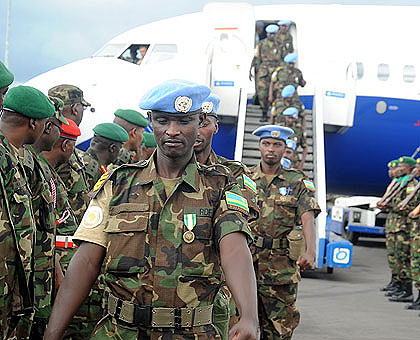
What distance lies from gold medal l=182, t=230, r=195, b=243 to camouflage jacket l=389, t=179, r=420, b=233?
7577mm

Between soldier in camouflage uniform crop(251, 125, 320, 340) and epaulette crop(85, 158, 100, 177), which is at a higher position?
epaulette crop(85, 158, 100, 177)

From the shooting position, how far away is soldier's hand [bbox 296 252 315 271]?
16.4ft

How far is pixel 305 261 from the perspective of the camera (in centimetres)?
500

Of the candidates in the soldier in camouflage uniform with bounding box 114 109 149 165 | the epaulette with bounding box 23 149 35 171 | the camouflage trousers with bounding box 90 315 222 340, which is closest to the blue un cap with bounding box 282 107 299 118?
the soldier in camouflage uniform with bounding box 114 109 149 165

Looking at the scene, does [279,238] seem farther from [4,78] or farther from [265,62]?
[265,62]

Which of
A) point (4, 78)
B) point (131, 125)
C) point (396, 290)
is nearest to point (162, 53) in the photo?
point (396, 290)

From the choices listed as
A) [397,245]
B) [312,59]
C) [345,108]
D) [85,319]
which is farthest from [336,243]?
[85,319]

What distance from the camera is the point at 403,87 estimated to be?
13039mm

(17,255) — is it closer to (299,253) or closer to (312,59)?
(299,253)

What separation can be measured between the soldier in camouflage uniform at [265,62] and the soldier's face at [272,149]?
630 centimetres

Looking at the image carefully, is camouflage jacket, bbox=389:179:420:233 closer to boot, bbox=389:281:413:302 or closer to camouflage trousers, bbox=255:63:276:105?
boot, bbox=389:281:413:302

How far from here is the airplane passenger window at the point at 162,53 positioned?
11.7m

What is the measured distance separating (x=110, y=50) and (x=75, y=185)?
8370mm

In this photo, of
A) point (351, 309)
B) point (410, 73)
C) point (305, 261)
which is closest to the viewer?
point (305, 261)
